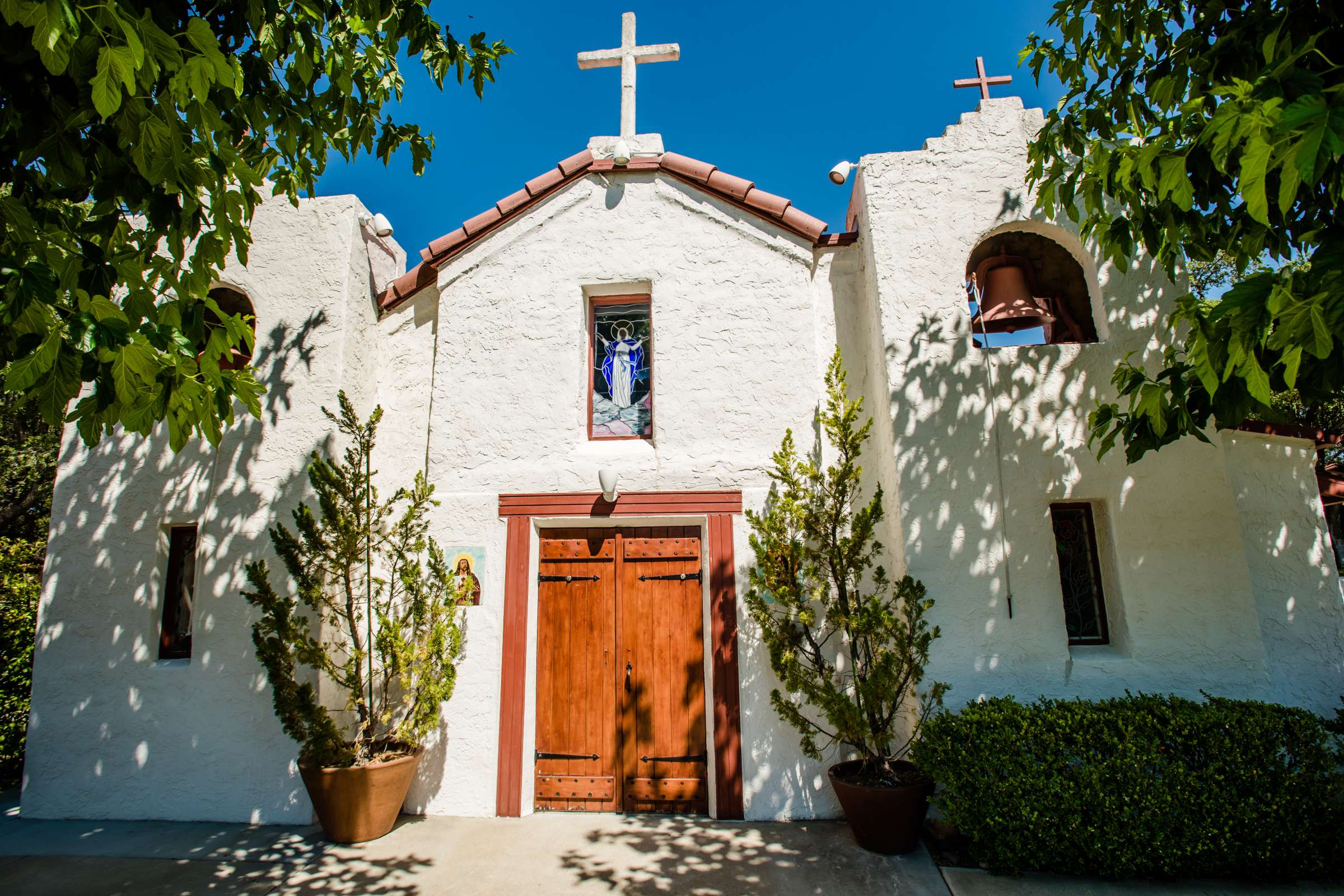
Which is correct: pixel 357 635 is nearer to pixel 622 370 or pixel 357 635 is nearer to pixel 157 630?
pixel 157 630

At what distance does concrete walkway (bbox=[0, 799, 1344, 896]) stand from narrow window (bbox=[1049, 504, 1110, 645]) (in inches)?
69.7

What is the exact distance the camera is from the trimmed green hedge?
14.2ft

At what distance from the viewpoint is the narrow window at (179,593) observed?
6.39 m

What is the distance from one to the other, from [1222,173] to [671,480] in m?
4.18

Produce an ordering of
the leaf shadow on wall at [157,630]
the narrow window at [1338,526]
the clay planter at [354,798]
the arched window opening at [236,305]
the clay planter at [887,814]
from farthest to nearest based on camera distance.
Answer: the narrow window at [1338,526]
the arched window opening at [236,305]
the leaf shadow on wall at [157,630]
the clay planter at [354,798]
the clay planter at [887,814]

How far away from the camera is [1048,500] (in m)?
5.66

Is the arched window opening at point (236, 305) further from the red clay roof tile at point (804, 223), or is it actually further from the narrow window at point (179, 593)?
the red clay roof tile at point (804, 223)

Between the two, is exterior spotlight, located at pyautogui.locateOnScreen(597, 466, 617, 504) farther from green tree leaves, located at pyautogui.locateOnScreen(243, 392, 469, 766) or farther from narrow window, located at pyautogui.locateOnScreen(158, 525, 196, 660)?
narrow window, located at pyautogui.locateOnScreen(158, 525, 196, 660)

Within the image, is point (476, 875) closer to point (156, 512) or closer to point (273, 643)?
point (273, 643)

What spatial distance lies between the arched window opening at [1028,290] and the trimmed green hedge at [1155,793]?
3.08 m

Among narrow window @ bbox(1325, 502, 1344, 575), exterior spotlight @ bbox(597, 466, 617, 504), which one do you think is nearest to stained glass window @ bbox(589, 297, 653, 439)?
exterior spotlight @ bbox(597, 466, 617, 504)

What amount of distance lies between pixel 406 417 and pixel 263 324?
5.08ft

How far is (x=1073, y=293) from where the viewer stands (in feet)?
21.9

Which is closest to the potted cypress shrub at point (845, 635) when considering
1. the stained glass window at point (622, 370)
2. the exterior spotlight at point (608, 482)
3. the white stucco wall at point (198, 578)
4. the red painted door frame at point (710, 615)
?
the red painted door frame at point (710, 615)
